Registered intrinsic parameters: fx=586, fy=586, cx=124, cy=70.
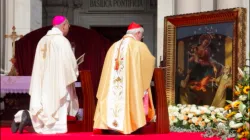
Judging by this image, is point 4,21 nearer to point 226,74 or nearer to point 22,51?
point 22,51

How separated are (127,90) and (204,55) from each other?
Result: 178cm

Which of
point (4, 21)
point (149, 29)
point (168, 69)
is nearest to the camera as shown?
point (168, 69)

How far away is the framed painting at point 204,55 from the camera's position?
9.06 meters

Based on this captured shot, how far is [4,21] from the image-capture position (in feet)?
40.8

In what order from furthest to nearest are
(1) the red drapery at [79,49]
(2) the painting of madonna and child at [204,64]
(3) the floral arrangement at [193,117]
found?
(1) the red drapery at [79,49], (2) the painting of madonna and child at [204,64], (3) the floral arrangement at [193,117]

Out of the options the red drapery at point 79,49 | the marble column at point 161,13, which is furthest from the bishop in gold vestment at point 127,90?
the red drapery at point 79,49

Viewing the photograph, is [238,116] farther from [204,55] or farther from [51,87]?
[204,55]

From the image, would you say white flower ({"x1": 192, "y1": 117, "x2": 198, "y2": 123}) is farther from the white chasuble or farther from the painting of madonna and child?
the white chasuble

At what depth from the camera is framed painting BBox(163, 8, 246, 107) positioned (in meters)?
9.06

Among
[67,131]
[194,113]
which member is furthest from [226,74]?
[67,131]

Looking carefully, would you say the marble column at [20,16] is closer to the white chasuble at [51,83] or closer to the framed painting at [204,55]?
the framed painting at [204,55]

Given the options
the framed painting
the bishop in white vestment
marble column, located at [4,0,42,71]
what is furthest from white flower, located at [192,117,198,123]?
marble column, located at [4,0,42,71]

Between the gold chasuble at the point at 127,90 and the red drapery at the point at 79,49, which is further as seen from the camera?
the red drapery at the point at 79,49

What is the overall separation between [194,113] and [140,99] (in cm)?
123
